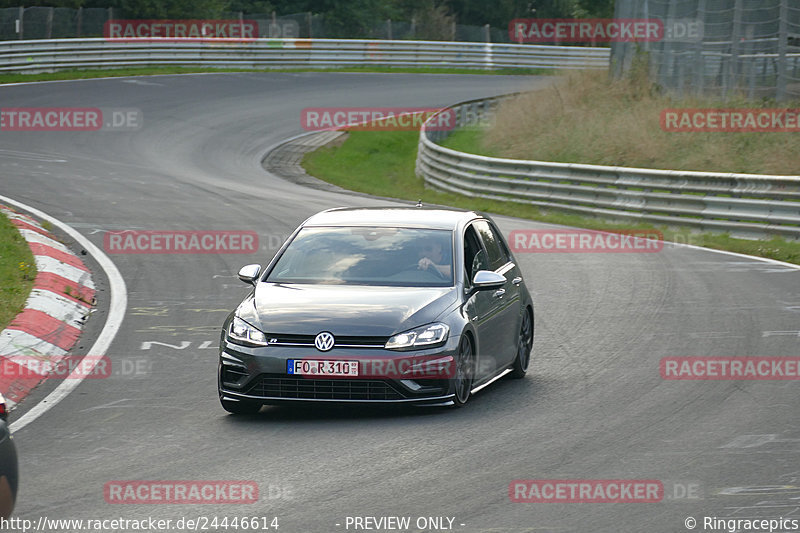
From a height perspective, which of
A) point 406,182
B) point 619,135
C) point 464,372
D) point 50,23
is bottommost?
point 406,182

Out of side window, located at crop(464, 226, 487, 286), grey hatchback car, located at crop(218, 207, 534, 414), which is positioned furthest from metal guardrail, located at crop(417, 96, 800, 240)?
grey hatchback car, located at crop(218, 207, 534, 414)

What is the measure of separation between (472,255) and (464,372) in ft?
4.64

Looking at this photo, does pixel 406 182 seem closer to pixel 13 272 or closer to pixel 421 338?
pixel 13 272

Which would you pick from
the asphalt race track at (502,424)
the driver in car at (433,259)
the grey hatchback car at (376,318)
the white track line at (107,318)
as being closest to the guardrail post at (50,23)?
the white track line at (107,318)

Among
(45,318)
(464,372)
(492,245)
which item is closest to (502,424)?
(464,372)

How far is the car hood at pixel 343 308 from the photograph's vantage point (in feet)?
29.3

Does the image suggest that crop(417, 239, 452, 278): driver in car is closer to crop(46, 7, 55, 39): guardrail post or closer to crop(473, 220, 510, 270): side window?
crop(473, 220, 510, 270): side window

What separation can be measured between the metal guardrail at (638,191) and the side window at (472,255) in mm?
11121

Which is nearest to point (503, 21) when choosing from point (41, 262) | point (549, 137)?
point (549, 137)

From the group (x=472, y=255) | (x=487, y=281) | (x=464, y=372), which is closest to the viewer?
(x=464, y=372)

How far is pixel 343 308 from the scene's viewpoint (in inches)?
360

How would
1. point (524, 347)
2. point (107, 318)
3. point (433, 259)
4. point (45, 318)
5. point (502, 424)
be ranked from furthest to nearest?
point (107, 318) < point (45, 318) < point (524, 347) < point (433, 259) < point (502, 424)

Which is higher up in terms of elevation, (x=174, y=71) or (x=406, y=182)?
(x=174, y=71)

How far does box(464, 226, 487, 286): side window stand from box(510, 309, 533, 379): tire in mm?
757
